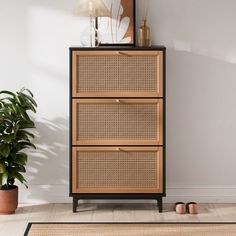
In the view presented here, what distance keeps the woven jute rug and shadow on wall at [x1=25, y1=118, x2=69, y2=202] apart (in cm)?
64

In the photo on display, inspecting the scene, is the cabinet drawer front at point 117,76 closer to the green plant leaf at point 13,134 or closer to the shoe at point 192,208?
the green plant leaf at point 13,134

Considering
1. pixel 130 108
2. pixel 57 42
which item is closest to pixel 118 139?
pixel 130 108

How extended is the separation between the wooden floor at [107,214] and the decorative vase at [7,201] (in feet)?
0.18

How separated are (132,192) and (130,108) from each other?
0.65 m

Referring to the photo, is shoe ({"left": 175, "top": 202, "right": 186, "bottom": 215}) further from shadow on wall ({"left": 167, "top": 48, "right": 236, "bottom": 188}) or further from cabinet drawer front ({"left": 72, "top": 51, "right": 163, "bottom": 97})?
cabinet drawer front ({"left": 72, "top": 51, "right": 163, "bottom": 97})

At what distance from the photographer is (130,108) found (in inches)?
185

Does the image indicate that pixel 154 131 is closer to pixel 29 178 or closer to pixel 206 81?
pixel 206 81

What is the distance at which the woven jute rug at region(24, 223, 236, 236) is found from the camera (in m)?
4.25

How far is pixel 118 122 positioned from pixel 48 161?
77 cm

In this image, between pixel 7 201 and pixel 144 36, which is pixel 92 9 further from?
pixel 7 201

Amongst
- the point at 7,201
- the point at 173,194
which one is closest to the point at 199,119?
the point at 173,194

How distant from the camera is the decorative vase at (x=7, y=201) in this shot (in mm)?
4707

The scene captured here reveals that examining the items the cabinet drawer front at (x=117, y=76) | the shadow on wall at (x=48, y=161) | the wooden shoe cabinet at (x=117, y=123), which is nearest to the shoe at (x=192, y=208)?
the wooden shoe cabinet at (x=117, y=123)

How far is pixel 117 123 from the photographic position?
470 centimetres
